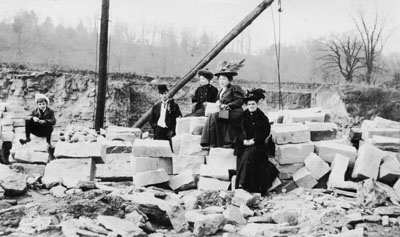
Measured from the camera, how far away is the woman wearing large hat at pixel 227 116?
7.87 m

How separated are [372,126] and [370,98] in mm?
10975

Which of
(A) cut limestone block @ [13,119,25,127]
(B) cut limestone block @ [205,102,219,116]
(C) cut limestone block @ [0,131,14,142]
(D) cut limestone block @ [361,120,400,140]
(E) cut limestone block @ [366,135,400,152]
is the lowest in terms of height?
(E) cut limestone block @ [366,135,400,152]

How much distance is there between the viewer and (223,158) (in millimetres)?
7703

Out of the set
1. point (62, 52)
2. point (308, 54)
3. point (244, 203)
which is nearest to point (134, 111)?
point (244, 203)

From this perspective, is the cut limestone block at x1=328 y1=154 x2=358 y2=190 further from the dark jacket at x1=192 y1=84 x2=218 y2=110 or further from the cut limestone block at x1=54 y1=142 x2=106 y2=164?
the cut limestone block at x1=54 y1=142 x2=106 y2=164

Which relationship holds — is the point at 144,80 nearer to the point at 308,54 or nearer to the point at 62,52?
the point at 62,52

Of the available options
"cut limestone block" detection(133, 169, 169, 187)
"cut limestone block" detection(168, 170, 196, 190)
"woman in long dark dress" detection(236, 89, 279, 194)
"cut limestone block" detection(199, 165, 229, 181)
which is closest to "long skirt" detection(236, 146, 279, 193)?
Result: "woman in long dark dress" detection(236, 89, 279, 194)

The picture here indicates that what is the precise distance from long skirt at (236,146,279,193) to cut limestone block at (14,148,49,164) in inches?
149

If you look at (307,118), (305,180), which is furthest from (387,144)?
(305,180)

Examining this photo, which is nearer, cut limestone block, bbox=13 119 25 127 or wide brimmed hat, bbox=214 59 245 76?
wide brimmed hat, bbox=214 59 245 76

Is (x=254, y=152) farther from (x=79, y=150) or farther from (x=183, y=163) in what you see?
(x=79, y=150)

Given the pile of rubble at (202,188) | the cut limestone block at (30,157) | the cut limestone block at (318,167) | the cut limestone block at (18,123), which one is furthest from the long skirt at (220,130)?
the cut limestone block at (18,123)

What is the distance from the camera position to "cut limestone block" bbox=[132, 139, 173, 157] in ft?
25.9

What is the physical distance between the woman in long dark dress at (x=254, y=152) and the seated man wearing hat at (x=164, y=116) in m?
2.42
